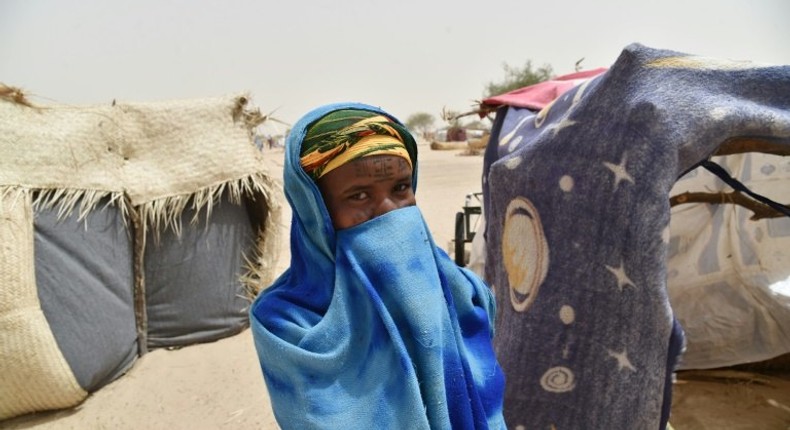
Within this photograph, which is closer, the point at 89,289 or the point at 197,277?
the point at 89,289

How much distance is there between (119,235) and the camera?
3402 millimetres

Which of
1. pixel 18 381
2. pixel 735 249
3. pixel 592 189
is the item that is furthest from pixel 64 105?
pixel 735 249

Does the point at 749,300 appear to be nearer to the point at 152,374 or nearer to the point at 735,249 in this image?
the point at 735,249

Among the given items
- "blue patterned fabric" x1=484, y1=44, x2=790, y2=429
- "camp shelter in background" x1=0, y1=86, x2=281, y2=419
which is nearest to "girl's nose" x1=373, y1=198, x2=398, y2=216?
"blue patterned fabric" x1=484, y1=44, x2=790, y2=429

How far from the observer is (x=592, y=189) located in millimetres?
1601

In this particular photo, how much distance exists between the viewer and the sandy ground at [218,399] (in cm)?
291

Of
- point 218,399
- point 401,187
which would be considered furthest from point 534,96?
point 218,399

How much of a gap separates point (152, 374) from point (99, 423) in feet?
1.70

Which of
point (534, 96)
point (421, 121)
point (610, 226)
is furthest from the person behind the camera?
point (421, 121)

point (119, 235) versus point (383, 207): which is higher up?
point (383, 207)

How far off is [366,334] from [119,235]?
2962 mm

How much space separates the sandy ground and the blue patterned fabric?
1.62m

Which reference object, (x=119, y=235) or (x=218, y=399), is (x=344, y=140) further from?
(x=119, y=235)

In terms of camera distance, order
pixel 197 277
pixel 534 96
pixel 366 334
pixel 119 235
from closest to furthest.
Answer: pixel 366 334
pixel 534 96
pixel 119 235
pixel 197 277
